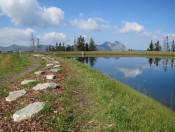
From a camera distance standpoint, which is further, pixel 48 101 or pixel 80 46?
pixel 80 46

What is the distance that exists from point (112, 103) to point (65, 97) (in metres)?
3.04

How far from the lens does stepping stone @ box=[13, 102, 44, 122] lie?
12.2 meters

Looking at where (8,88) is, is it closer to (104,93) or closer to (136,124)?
(104,93)

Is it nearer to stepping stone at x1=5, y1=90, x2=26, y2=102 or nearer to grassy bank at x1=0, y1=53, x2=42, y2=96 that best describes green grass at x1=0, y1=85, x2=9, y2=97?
grassy bank at x1=0, y1=53, x2=42, y2=96

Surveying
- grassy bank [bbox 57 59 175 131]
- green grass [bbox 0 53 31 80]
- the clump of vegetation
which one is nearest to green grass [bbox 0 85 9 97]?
the clump of vegetation

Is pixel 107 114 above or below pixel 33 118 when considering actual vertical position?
above

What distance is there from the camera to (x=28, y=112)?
495 inches

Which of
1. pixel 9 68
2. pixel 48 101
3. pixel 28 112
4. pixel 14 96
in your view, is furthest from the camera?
pixel 9 68

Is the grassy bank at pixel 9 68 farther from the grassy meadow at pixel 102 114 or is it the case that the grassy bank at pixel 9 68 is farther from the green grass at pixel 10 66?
the grassy meadow at pixel 102 114

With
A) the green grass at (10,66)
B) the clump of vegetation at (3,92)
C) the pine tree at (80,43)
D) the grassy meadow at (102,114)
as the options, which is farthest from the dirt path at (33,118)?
the pine tree at (80,43)

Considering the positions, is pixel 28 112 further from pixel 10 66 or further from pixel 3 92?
pixel 10 66

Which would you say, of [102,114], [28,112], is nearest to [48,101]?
[28,112]

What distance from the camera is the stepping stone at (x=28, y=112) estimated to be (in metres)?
12.2

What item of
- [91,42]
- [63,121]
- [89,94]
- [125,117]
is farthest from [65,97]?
[91,42]
